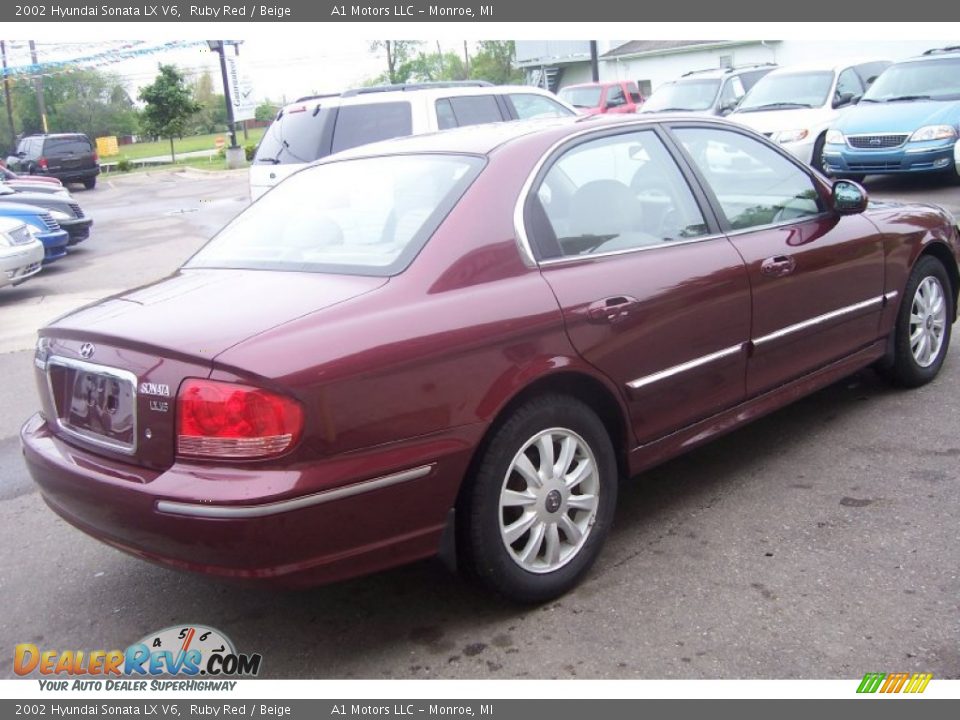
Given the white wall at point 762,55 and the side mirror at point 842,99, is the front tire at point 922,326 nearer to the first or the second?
the side mirror at point 842,99

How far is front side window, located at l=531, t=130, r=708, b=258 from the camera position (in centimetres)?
380

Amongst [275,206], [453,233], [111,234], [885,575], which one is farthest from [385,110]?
[111,234]

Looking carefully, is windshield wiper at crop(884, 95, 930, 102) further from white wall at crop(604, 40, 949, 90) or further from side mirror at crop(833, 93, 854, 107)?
white wall at crop(604, 40, 949, 90)

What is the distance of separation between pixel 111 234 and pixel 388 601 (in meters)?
16.9

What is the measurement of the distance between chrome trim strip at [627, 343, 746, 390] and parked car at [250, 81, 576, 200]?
21.2 ft

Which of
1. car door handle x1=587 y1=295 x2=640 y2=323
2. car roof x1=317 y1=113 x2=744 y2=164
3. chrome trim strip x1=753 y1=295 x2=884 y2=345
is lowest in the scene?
chrome trim strip x1=753 y1=295 x2=884 y2=345

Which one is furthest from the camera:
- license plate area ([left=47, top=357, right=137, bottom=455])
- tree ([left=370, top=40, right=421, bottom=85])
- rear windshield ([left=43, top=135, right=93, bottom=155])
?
tree ([left=370, top=40, right=421, bottom=85])

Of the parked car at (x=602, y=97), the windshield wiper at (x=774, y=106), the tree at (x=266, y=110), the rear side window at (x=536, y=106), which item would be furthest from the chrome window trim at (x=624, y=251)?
the tree at (x=266, y=110)

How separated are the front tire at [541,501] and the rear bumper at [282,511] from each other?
0.15 m

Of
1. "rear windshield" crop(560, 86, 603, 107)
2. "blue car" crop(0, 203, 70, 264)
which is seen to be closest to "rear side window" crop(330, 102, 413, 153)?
"blue car" crop(0, 203, 70, 264)

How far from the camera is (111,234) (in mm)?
19016

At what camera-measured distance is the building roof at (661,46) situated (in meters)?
37.6

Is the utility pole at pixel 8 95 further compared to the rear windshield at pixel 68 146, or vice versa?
the utility pole at pixel 8 95

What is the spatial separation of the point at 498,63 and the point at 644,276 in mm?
60881
